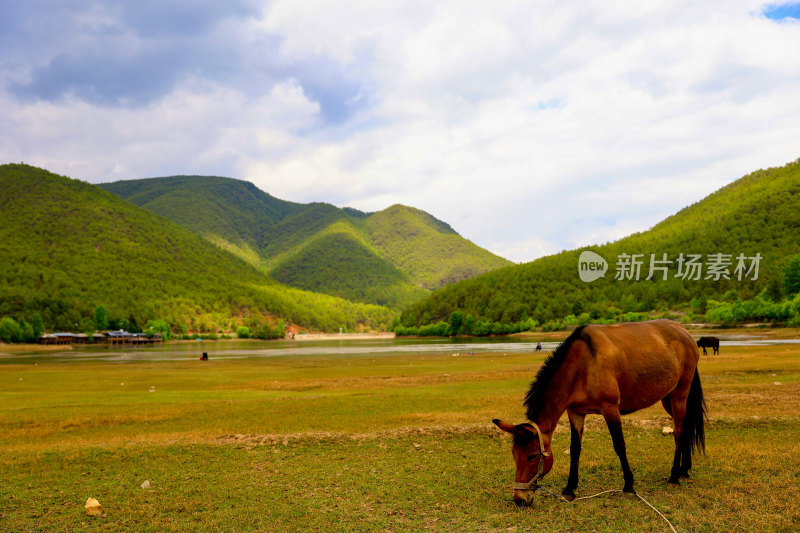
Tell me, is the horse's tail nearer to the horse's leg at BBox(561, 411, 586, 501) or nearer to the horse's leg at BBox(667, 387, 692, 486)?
the horse's leg at BBox(667, 387, 692, 486)

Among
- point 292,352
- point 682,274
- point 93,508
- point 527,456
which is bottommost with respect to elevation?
point 292,352

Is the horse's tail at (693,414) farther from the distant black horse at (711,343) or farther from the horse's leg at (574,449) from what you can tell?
the distant black horse at (711,343)

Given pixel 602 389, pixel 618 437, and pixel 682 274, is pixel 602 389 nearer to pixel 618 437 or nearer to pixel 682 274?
pixel 618 437

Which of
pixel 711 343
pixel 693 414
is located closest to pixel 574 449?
pixel 693 414

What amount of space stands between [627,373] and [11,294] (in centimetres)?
20410

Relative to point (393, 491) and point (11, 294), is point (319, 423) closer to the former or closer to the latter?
point (393, 491)

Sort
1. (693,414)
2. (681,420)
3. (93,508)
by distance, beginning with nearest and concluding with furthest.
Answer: (93,508) < (681,420) < (693,414)

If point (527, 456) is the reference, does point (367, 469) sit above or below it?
below

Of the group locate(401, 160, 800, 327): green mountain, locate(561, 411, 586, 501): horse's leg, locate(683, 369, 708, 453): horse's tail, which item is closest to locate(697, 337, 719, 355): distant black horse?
locate(683, 369, 708, 453): horse's tail

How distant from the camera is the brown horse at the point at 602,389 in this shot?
7.09m

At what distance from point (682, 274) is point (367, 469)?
177023mm

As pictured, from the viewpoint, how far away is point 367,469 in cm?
1006

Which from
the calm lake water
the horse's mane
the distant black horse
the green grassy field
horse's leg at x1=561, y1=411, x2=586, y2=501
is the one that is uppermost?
the horse's mane

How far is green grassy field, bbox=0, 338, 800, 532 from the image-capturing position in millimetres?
7090
